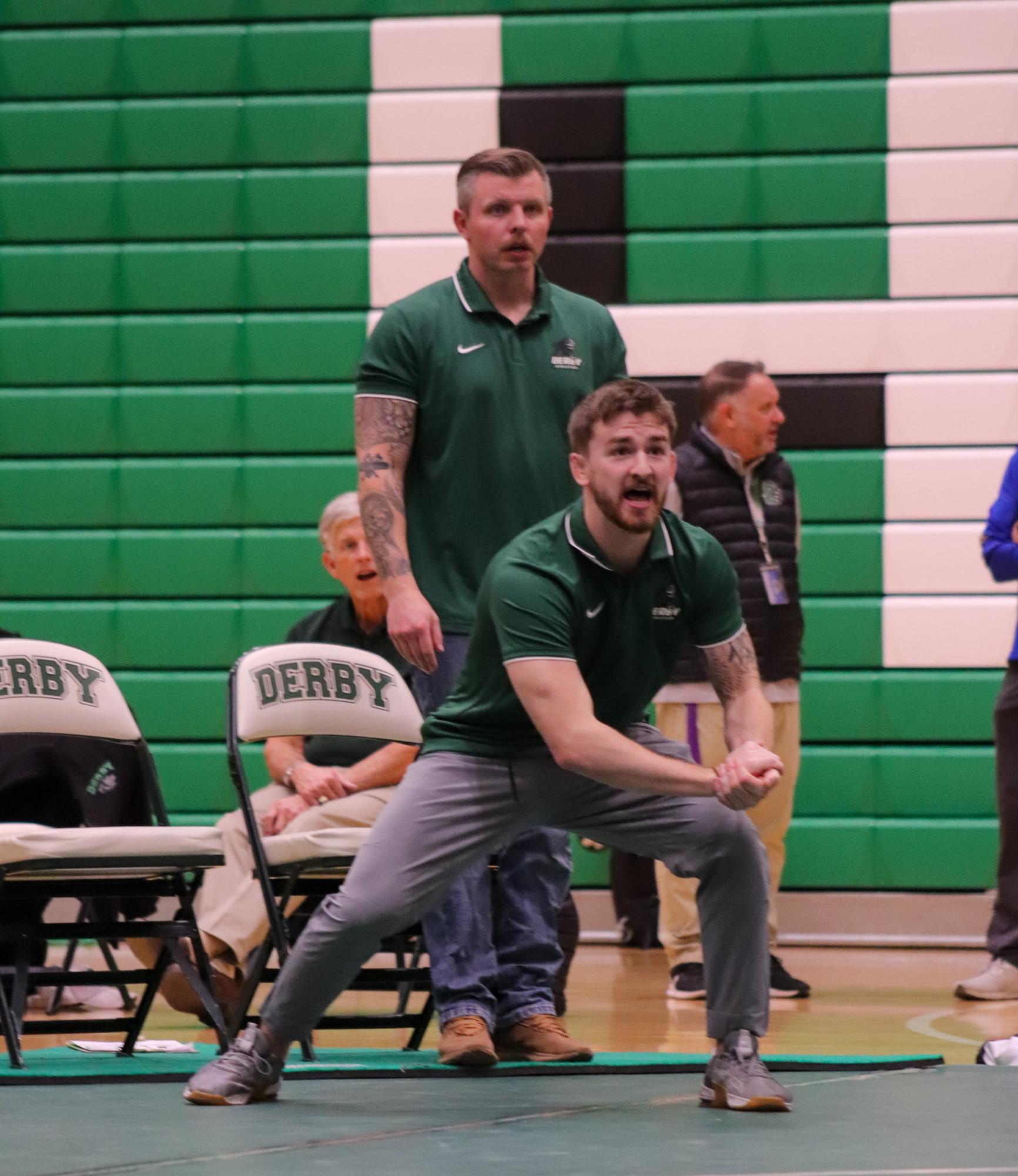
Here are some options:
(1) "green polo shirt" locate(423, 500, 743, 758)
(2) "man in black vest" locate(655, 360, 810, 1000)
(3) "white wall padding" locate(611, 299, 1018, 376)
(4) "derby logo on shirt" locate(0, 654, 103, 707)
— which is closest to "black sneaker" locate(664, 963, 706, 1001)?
(2) "man in black vest" locate(655, 360, 810, 1000)

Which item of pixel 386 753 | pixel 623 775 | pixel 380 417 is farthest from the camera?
pixel 386 753

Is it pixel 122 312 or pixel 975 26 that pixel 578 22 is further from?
pixel 122 312

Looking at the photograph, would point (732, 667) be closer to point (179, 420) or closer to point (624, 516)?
point (624, 516)

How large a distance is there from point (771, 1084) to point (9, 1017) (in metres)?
1.51

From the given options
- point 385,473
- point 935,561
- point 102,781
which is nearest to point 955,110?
point 935,561

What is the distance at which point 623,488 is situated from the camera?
9.58ft

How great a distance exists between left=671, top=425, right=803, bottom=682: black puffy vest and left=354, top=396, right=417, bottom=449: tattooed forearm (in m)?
1.50

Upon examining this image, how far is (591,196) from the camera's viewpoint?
6273 millimetres

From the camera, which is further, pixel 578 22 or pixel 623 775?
pixel 578 22

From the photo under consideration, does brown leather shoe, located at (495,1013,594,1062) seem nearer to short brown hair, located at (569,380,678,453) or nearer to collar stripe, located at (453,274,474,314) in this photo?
short brown hair, located at (569,380,678,453)

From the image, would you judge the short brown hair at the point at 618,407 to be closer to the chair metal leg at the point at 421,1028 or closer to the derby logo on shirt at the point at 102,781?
the chair metal leg at the point at 421,1028

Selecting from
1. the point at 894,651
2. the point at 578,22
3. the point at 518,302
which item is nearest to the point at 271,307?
the point at 578,22

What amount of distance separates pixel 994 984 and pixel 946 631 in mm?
1578

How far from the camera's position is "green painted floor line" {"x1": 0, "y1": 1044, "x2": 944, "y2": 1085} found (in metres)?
3.32
